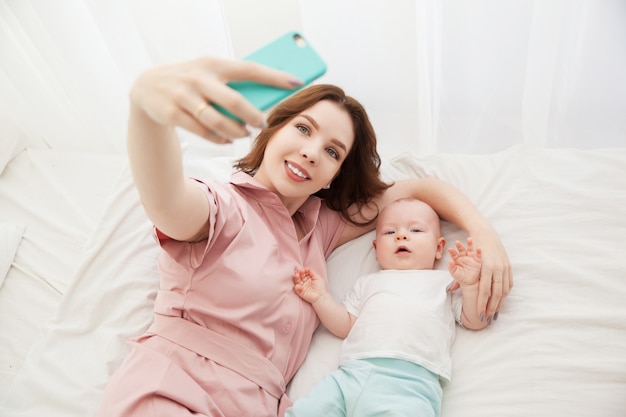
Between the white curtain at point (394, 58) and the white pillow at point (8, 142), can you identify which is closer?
the white curtain at point (394, 58)

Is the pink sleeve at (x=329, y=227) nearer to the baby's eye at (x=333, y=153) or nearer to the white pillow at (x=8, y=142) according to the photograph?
the baby's eye at (x=333, y=153)

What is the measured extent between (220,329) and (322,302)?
230 mm

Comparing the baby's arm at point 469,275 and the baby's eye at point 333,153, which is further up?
the baby's eye at point 333,153

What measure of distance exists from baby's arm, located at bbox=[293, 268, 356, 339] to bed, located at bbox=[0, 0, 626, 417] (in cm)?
5

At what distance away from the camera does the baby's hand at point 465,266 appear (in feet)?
3.14

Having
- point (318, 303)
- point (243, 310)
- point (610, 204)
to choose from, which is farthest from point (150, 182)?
point (610, 204)

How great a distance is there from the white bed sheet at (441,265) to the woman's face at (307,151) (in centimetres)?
31

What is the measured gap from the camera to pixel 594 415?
800mm

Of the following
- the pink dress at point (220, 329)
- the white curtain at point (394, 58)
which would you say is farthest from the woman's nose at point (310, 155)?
the white curtain at point (394, 58)

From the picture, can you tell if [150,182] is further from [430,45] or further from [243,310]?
[430,45]

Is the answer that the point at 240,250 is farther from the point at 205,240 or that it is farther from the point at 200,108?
the point at 200,108

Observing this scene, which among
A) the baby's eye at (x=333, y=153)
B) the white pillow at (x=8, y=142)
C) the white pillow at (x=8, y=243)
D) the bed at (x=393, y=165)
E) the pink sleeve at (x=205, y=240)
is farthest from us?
the white pillow at (x=8, y=142)

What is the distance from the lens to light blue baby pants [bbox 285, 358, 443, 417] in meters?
0.83

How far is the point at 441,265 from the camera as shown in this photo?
1138mm
